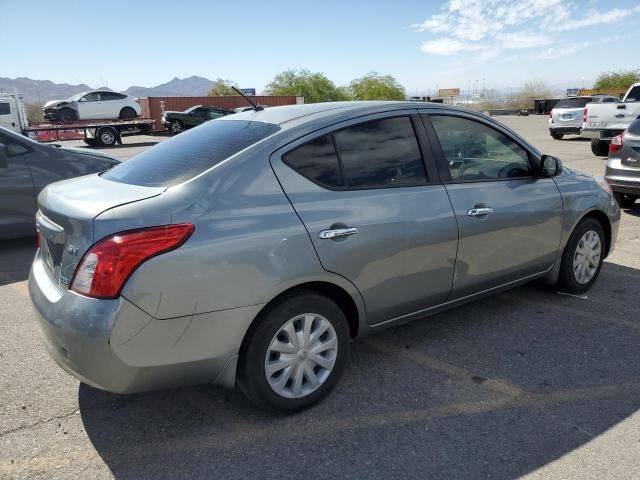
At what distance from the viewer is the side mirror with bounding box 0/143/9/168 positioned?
607cm

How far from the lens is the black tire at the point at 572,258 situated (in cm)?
438

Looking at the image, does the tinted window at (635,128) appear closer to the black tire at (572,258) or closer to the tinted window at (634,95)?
the black tire at (572,258)

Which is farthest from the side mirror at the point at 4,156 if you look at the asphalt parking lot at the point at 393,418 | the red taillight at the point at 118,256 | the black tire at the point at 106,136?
the black tire at the point at 106,136

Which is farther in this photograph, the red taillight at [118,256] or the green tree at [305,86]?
the green tree at [305,86]

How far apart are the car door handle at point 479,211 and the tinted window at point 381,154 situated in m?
0.40

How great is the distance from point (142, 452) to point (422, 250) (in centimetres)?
189

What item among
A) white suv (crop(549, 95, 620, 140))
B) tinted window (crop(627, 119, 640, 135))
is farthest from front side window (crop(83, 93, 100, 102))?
tinted window (crop(627, 119, 640, 135))

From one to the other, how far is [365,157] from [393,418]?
148 cm

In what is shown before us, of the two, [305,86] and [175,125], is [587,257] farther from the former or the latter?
[305,86]

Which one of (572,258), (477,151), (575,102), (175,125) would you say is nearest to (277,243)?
(477,151)

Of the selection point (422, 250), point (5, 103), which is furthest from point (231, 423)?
point (5, 103)

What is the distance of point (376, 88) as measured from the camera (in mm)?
59625

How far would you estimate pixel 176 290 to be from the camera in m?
2.41

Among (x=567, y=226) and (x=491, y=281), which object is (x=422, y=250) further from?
(x=567, y=226)
